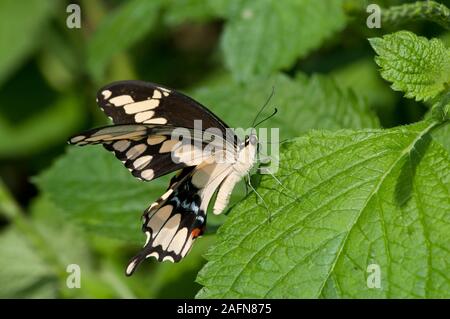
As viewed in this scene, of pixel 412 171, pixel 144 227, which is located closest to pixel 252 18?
pixel 144 227

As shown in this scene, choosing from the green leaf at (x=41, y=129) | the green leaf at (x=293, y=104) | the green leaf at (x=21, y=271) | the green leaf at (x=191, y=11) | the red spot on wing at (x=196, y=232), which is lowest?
the green leaf at (x=21, y=271)

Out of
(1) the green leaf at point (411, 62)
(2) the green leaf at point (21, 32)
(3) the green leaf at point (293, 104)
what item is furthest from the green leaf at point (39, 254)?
(1) the green leaf at point (411, 62)

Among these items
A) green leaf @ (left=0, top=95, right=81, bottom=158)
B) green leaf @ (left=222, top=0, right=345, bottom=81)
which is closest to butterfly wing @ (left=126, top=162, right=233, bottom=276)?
green leaf @ (left=222, top=0, right=345, bottom=81)

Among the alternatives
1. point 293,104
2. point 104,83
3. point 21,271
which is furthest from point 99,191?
point 104,83

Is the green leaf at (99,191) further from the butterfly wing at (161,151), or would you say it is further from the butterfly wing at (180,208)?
the butterfly wing at (161,151)

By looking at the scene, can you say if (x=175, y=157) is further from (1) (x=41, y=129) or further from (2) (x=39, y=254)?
(1) (x=41, y=129)

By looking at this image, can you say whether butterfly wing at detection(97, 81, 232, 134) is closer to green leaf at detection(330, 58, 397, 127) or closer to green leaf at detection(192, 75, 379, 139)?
green leaf at detection(192, 75, 379, 139)

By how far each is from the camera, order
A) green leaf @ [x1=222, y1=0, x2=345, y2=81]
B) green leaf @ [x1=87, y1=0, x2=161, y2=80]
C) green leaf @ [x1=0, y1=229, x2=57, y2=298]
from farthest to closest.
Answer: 1. green leaf @ [x1=87, y1=0, x2=161, y2=80]
2. green leaf @ [x1=0, y1=229, x2=57, y2=298]
3. green leaf @ [x1=222, y1=0, x2=345, y2=81]
